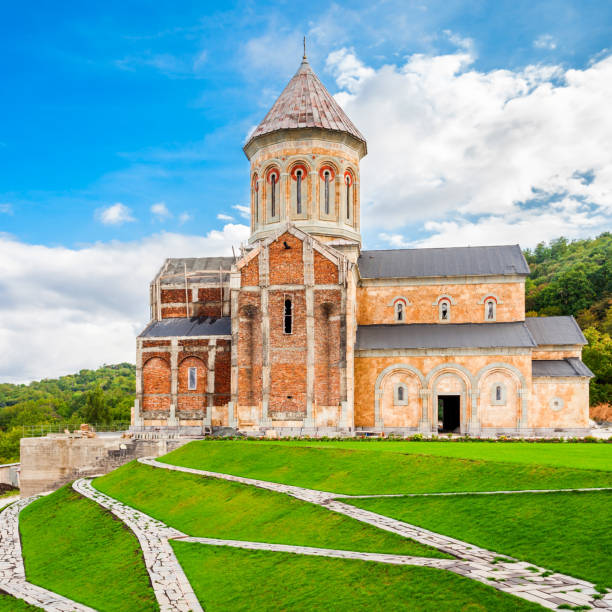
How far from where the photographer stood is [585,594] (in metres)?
9.52

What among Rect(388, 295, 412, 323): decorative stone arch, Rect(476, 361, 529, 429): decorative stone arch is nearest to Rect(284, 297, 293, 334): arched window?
Rect(388, 295, 412, 323): decorative stone arch

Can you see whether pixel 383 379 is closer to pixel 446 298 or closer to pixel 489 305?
pixel 446 298

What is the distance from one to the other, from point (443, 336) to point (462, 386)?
2.96 m

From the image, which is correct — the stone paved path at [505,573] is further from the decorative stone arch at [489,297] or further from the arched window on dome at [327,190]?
the arched window on dome at [327,190]

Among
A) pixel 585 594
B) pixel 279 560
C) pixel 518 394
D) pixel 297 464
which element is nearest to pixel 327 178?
pixel 518 394

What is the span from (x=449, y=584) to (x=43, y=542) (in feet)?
45.4

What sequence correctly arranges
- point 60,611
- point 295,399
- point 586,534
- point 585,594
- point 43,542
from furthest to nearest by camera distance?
point 295,399 → point 43,542 → point 60,611 → point 586,534 → point 585,594

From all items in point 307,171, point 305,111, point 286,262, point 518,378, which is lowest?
point 518,378

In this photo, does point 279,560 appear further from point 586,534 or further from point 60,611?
point 586,534

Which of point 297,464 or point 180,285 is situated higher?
point 180,285

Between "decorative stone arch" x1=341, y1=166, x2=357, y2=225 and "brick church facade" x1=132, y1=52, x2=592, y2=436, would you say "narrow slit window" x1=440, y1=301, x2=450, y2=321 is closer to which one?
"brick church facade" x1=132, y1=52, x2=592, y2=436

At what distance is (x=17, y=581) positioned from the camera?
15680mm

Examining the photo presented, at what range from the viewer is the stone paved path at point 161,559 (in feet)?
39.6

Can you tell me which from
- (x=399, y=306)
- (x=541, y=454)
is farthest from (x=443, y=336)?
(x=541, y=454)
